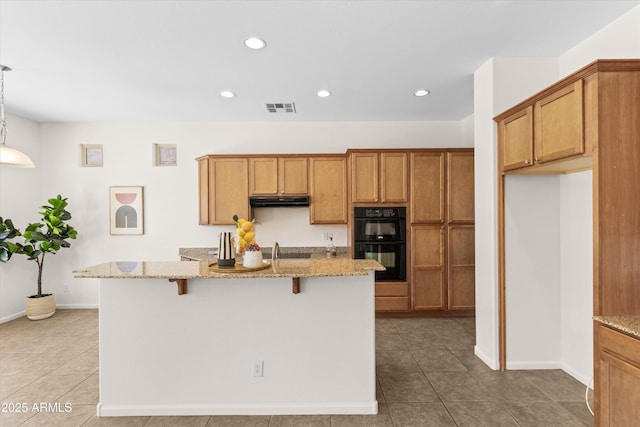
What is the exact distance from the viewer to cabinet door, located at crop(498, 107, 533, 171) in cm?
241

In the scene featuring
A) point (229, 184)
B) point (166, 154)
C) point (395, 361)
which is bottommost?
point (395, 361)

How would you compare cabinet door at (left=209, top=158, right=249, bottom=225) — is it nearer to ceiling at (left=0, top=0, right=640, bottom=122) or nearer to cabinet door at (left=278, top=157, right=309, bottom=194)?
cabinet door at (left=278, top=157, right=309, bottom=194)

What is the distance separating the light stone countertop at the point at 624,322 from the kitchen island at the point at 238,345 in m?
1.31

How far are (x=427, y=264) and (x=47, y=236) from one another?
207 inches

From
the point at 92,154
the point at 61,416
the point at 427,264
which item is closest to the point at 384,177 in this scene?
the point at 427,264

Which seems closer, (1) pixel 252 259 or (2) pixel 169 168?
(1) pixel 252 259

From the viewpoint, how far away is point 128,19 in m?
2.23

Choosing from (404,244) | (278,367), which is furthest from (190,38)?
(404,244)

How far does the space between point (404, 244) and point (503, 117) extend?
1.99 m

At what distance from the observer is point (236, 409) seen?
2.21 metres

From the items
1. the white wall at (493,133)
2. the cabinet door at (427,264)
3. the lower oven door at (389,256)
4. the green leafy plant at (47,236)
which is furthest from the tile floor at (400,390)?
the green leafy plant at (47,236)

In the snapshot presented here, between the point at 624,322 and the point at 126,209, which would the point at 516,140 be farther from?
the point at 126,209

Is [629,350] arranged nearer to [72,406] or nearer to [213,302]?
[213,302]

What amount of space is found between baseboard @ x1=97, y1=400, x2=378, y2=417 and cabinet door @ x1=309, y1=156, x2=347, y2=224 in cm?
264
